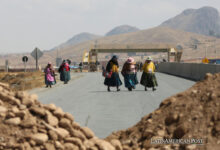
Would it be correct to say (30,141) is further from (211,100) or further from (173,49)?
(173,49)

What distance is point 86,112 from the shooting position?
13.0 meters

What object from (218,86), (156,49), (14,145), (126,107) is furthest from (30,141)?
(156,49)

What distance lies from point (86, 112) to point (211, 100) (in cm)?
659

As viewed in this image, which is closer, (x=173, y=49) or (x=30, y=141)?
(x=30, y=141)

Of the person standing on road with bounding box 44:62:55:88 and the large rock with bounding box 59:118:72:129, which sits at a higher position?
the large rock with bounding box 59:118:72:129


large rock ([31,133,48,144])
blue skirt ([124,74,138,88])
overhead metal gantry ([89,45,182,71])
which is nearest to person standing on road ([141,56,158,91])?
blue skirt ([124,74,138,88])

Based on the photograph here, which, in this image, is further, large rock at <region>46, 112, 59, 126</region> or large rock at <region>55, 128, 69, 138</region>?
large rock at <region>46, 112, 59, 126</region>

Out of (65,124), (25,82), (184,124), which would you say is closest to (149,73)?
(25,82)

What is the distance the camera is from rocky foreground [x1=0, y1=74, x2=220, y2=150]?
5695 millimetres

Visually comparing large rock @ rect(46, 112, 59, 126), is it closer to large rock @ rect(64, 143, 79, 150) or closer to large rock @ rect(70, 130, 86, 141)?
large rock @ rect(70, 130, 86, 141)

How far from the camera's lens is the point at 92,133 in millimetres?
6340

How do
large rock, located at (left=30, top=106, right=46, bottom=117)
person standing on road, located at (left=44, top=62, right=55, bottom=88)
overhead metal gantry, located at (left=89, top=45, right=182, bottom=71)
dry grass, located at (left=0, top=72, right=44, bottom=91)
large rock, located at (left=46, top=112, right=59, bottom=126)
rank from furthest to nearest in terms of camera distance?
overhead metal gantry, located at (left=89, top=45, right=182, bottom=71), person standing on road, located at (left=44, top=62, right=55, bottom=88), dry grass, located at (left=0, top=72, right=44, bottom=91), large rock, located at (left=30, top=106, right=46, bottom=117), large rock, located at (left=46, top=112, right=59, bottom=126)

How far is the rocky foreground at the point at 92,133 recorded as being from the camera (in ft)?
18.7

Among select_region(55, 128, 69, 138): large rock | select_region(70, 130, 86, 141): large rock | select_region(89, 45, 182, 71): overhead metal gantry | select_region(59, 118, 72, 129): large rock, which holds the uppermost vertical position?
select_region(89, 45, 182, 71): overhead metal gantry
